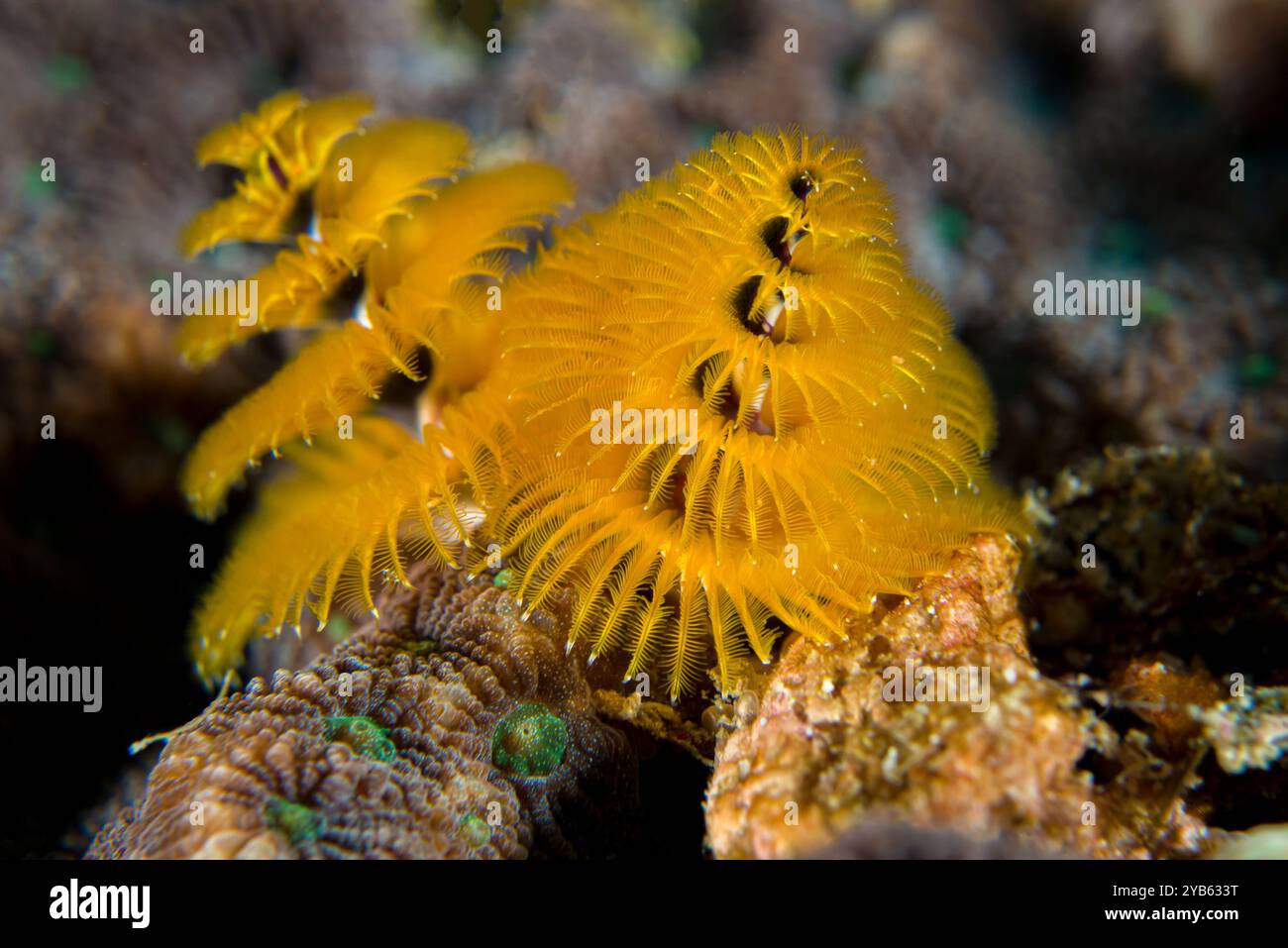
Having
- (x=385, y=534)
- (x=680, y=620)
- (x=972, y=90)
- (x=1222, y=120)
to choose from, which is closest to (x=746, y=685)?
(x=680, y=620)

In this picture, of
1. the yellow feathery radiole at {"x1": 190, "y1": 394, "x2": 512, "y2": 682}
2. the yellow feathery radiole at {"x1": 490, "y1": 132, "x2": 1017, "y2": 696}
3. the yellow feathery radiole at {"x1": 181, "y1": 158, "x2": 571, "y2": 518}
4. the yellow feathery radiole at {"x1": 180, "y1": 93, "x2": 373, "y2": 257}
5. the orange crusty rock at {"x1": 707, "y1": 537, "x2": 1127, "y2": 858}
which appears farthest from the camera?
the yellow feathery radiole at {"x1": 180, "y1": 93, "x2": 373, "y2": 257}

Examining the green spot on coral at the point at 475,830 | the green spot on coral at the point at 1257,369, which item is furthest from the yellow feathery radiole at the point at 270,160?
the green spot on coral at the point at 1257,369

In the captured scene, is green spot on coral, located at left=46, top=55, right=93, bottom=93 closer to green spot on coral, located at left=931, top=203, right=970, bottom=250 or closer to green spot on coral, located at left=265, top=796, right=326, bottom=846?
green spot on coral, located at left=265, top=796, right=326, bottom=846

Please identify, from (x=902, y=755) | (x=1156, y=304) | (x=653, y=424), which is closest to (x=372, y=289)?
(x=653, y=424)

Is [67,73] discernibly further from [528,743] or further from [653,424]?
[528,743]

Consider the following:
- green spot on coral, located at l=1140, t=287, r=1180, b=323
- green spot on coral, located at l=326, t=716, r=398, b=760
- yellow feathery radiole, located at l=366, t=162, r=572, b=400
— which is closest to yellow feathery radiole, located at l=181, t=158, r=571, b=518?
yellow feathery radiole, located at l=366, t=162, r=572, b=400

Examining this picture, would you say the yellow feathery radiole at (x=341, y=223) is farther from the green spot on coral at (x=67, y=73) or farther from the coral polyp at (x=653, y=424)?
the green spot on coral at (x=67, y=73)
